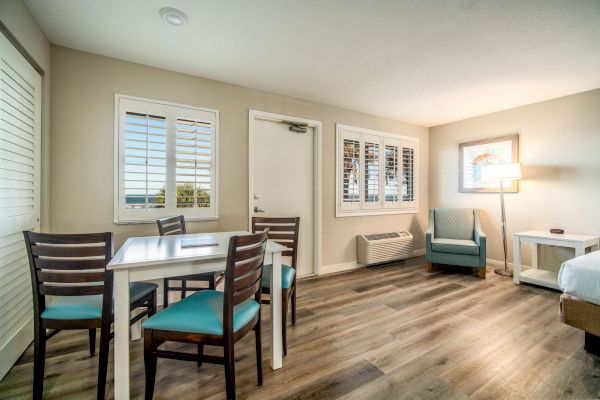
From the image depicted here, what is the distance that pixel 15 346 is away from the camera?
1.79 m

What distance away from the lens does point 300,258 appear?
12.1ft

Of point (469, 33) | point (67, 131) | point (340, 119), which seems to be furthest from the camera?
point (340, 119)

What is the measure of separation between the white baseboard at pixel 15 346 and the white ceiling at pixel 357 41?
225 cm

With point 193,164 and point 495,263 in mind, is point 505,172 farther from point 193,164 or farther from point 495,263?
point 193,164

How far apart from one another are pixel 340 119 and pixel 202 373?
135 inches

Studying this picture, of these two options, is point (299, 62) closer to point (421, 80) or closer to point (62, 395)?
point (421, 80)

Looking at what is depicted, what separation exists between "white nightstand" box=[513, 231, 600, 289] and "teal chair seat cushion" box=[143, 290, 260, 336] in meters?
3.47

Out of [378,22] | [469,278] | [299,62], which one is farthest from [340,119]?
[469,278]

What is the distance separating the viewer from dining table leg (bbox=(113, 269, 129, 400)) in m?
1.33

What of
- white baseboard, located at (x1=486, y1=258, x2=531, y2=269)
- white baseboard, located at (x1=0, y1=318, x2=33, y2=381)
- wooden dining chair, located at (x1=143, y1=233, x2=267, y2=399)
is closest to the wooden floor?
white baseboard, located at (x1=0, y1=318, x2=33, y2=381)

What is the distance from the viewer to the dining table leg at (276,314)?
1725 millimetres

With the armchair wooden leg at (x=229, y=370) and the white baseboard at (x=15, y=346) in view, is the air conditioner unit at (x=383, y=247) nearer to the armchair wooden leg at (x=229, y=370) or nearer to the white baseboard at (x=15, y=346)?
the armchair wooden leg at (x=229, y=370)

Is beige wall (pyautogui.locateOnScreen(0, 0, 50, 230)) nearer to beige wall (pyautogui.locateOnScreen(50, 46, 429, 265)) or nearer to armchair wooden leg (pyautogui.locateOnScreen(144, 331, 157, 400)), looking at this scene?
beige wall (pyautogui.locateOnScreen(50, 46, 429, 265))

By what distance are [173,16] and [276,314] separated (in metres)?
2.20
